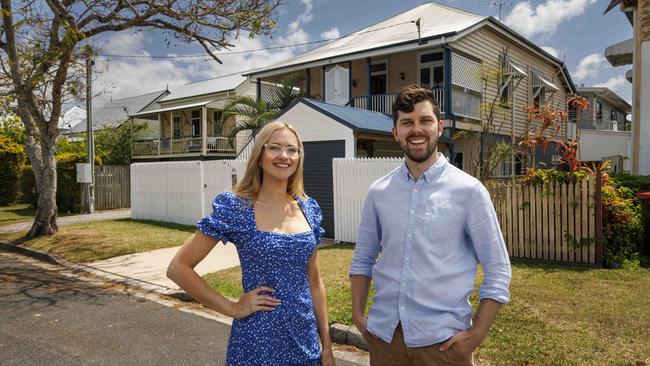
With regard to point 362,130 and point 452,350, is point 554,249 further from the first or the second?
point 452,350

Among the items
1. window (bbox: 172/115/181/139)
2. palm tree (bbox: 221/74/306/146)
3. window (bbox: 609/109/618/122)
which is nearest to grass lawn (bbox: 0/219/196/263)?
palm tree (bbox: 221/74/306/146)

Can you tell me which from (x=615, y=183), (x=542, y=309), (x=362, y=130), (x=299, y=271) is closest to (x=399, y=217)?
(x=299, y=271)

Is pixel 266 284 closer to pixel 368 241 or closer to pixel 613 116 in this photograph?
pixel 368 241

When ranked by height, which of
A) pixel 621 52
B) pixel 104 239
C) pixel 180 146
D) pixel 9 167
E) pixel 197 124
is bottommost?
pixel 104 239

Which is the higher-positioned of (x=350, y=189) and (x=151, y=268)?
(x=350, y=189)

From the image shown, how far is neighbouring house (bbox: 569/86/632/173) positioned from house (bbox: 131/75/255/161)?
682 inches

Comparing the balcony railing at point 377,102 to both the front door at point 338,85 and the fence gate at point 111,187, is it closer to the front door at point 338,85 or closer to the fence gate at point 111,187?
the front door at point 338,85

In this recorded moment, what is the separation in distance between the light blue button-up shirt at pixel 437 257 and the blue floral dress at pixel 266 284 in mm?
382

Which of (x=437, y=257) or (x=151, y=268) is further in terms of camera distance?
(x=151, y=268)

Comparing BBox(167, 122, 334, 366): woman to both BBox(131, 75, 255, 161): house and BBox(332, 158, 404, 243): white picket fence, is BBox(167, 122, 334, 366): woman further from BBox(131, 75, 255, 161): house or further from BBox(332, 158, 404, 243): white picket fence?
BBox(131, 75, 255, 161): house

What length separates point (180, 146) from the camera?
26.3m

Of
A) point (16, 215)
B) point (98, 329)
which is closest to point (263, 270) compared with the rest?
point (98, 329)

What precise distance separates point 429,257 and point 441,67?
1681 centimetres

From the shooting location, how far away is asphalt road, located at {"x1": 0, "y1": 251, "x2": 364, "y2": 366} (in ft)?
14.4
